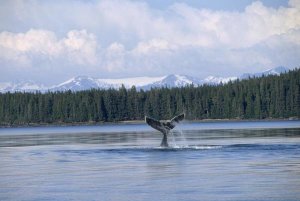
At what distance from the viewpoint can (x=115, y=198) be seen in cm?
3184

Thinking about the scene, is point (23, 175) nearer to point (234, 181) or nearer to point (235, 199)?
point (234, 181)

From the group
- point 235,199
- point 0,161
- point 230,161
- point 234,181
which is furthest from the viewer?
point 0,161

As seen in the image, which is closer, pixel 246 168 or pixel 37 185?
pixel 37 185

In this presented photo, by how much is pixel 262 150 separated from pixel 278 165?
13.6m

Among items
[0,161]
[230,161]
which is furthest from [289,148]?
[0,161]

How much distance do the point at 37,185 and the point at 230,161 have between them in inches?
597

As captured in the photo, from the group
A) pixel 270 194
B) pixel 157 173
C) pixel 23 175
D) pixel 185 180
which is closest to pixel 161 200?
pixel 270 194

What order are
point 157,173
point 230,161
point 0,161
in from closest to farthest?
1. point 157,173
2. point 230,161
3. point 0,161

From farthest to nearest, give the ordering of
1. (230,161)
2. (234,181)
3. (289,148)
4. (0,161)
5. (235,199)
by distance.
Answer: (289,148), (0,161), (230,161), (234,181), (235,199)

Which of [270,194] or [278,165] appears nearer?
[270,194]

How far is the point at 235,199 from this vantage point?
30.7m

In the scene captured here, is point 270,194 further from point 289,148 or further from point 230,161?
point 289,148

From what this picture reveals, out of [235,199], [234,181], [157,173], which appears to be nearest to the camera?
[235,199]

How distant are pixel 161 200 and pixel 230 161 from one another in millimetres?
17653
